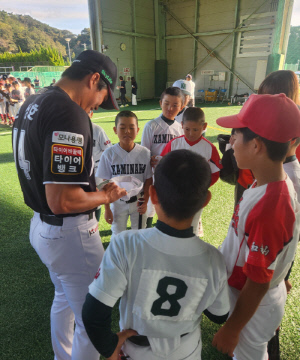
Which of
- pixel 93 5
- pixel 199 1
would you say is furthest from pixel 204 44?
pixel 93 5

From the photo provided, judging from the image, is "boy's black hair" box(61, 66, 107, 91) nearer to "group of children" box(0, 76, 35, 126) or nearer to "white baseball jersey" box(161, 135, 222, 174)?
"white baseball jersey" box(161, 135, 222, 174)

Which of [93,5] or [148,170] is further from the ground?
[93,5]

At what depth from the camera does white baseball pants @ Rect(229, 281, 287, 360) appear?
1342 millimetres

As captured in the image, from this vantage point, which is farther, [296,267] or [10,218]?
[10,218]

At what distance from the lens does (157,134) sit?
346 centimetres

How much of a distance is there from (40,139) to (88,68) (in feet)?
1.86

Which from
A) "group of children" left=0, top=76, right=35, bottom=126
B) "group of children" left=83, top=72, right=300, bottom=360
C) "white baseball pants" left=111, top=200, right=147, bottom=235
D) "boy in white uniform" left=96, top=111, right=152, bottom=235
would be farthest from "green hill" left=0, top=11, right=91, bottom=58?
"group of children" left=83, top=72, right=300, bottom=360

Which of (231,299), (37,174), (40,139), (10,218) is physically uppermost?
(40,139)

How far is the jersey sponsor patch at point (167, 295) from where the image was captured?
3.30 feet

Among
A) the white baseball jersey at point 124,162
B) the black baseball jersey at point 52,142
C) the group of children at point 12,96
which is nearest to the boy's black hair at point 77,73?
the black baseball jersey at point 52,142

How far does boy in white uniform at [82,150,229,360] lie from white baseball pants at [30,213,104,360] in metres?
0.55

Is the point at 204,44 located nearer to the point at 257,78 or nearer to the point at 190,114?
the point at 257,78

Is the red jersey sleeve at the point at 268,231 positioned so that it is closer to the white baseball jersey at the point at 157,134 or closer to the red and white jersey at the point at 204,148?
the red and white jersey at the point at 204,148

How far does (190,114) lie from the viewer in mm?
2875
